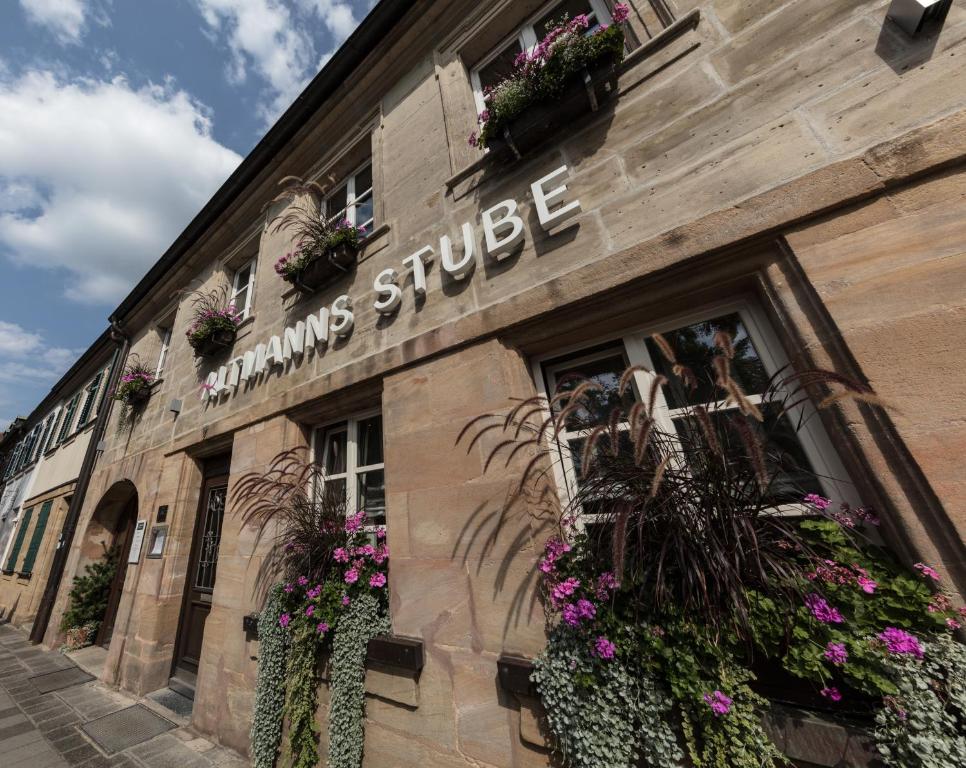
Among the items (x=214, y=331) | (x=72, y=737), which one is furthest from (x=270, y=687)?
(x=214, y=331)

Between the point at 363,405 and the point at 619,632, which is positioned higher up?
the point at 363,405

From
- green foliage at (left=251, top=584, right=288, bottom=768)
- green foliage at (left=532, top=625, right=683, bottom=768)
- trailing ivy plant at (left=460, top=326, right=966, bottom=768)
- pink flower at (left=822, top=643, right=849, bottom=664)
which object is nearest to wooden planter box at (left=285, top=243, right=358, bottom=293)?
green foliage at (left=251, top=584, right=288, bottom=768)

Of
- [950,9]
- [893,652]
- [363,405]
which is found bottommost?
[893,652]

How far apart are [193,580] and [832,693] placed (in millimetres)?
6515

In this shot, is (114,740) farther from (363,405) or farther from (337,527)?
(363,405)

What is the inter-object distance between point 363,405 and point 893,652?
3.54 metres

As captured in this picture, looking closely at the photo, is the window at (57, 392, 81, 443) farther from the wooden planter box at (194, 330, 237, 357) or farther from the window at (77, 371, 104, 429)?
the wooden planter box at (194, 330, 237, 357)

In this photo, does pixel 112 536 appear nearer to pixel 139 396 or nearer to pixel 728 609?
pixel 139 396

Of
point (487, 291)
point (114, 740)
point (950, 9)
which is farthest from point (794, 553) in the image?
point (114, 740)

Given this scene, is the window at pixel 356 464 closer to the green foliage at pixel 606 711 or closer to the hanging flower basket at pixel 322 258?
the hanging flower basket at pixel 322 258

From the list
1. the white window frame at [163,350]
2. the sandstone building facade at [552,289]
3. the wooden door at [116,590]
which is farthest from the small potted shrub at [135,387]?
the sandstone building facade at [552,289]

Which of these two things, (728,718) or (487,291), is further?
(487,291)

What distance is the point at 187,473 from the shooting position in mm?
5301

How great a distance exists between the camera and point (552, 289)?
8.06 ft
